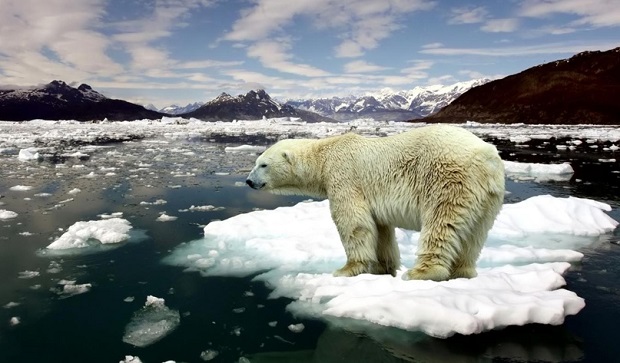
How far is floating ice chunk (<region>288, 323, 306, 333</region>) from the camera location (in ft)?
12.8

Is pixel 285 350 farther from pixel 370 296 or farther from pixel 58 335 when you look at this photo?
pixel 58 335

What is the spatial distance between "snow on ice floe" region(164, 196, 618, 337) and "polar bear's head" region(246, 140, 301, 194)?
1.07m

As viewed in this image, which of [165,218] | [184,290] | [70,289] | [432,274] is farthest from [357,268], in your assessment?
[165,218]

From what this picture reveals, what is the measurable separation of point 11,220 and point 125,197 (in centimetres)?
276

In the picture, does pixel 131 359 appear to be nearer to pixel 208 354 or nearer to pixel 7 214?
pixel 208 354

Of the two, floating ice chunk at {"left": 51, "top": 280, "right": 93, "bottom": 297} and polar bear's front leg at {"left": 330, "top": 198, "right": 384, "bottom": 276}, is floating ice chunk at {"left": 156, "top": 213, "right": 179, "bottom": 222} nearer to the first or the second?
floating ice chunk at {"left": 51, "top": 280, "right": 93, "bottom": 297}

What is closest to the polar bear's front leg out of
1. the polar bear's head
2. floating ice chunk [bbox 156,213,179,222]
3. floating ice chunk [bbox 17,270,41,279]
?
the polar bear's head

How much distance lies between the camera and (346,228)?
4.58 m

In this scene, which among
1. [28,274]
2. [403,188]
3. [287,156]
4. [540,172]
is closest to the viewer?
[403,188]

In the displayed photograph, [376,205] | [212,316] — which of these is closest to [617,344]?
[376,205]

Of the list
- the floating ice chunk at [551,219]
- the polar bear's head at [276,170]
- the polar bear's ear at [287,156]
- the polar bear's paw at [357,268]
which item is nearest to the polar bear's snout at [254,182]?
the polar bear's head at [276,170]

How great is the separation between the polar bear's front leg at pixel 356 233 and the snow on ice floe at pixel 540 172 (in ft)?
37.1

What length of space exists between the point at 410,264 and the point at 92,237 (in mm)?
4788

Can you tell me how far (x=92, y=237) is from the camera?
22.9 ft
